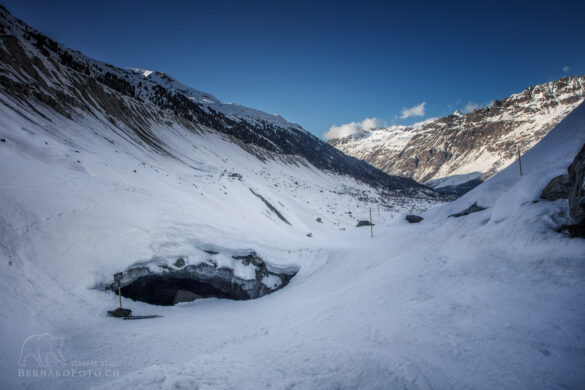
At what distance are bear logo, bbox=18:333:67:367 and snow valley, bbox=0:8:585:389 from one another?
0.05 m

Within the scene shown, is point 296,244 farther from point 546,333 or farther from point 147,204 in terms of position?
point 546,333

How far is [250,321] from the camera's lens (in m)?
7.88

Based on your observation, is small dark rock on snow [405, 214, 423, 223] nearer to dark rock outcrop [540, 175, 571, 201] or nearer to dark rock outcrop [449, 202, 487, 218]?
dark rock outcrop [449, 202, 487, 218]

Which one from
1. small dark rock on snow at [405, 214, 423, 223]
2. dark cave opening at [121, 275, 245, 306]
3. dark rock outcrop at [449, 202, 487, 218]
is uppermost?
dark rock outcrop at [449, 202, 487, 218]

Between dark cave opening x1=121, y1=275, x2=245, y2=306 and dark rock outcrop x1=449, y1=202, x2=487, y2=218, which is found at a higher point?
dark rock outcrop x1=449, y1=202, x2=487, y2=218

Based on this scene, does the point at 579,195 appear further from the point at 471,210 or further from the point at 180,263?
the point at 180,263

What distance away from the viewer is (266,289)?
1131cm

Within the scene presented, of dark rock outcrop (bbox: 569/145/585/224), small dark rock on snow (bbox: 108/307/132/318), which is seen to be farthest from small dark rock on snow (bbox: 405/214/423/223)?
small dark rock on snow (bbox: 108/307/132/318)

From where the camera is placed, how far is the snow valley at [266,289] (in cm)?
418

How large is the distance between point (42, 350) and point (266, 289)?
7.62 metres

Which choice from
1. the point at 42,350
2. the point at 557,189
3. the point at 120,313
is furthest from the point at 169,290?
the point at 557,189

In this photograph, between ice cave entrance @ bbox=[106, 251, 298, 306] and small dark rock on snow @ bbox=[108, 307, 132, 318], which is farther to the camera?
ice cave entrance @ bbox=[106, 251, 298, 306]

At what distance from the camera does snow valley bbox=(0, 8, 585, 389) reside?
4184 millimetres

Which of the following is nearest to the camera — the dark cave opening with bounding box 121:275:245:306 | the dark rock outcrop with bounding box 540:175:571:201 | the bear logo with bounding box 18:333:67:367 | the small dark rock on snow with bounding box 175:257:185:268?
the bear logo with bounding box 18:333:67:367
